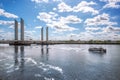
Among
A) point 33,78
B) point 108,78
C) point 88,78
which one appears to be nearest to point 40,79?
point 33,78

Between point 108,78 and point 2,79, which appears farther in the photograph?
point 108,78

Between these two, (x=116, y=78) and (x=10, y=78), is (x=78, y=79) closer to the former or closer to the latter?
(x=116, y=78)

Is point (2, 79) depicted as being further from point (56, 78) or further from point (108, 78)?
point (108, 78)

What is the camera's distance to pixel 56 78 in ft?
90.3

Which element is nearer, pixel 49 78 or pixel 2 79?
pixel 2 79

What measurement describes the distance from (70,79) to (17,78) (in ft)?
32.7

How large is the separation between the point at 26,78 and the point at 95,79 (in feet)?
42.8

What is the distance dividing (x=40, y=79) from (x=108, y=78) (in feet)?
42.9

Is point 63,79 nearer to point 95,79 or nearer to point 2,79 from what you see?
point 95,79

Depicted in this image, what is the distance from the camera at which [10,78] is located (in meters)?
26.9

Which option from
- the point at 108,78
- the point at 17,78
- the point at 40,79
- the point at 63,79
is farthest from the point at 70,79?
the point at 17,78

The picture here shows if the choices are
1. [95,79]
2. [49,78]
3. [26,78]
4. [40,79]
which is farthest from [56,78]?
[95,79]

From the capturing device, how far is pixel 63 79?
1061 inches

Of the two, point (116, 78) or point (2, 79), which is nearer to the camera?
point (2, 79)
